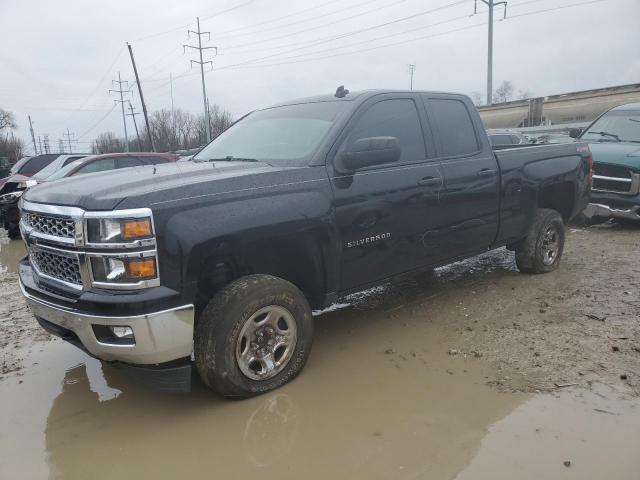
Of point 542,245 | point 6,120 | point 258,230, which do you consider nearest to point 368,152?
point 258,230

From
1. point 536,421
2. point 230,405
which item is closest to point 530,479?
point 536,421

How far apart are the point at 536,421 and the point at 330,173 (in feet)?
6.51

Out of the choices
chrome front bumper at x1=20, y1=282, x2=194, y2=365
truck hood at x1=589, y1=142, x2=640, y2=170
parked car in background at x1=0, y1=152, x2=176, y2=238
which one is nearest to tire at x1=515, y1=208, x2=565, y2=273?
truck hood at x1=589, y1=142, x2=640, y2=170

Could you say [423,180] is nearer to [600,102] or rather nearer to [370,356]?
[370,356]

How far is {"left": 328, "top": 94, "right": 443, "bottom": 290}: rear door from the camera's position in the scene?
360 cm

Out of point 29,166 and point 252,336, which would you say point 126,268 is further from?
point 29,166

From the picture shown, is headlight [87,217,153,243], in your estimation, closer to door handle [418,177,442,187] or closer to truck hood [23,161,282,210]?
truck hood [23,161,282,210]

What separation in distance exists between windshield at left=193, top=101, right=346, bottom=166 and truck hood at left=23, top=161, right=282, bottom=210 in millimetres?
251

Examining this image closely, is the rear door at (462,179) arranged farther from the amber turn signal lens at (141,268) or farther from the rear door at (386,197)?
the amber turn signal lens at (141,268)

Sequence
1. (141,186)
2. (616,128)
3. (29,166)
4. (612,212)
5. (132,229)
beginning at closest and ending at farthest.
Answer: (132,229) → (141,186) → (612,212) → (616,128) → (29,166)

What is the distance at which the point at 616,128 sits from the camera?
9.13 meters

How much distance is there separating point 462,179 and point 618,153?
527 cm

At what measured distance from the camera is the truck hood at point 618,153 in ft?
26.1

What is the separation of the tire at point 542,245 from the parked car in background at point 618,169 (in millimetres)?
2570
